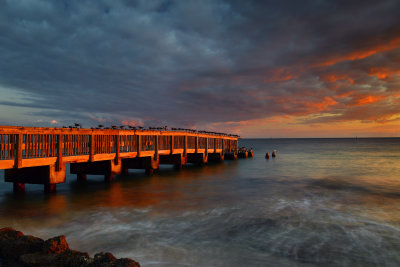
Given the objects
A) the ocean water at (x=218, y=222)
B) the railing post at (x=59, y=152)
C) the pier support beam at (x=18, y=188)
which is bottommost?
the ocean water at (x=218, y=222)

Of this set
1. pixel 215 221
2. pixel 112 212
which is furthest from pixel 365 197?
pixel 112 212

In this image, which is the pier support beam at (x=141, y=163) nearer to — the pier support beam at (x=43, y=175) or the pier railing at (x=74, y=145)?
the pier railing at (x=74, y=145)

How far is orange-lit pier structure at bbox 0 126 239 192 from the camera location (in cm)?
2031

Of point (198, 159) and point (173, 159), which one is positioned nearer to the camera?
point (173, 159)

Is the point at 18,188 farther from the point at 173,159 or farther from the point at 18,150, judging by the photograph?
the point at 173,159

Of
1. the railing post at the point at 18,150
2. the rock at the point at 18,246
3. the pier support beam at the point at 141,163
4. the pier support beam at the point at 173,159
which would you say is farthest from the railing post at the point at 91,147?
the pier support beam at the point at 173,159

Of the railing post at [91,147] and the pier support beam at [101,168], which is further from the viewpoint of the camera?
the pier support beam at [101,168]

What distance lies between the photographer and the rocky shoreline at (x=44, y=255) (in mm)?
8883

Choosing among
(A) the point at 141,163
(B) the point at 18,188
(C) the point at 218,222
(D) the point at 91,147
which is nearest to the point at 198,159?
(A) the point at 141,163

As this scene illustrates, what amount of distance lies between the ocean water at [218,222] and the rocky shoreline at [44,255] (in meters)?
3.24

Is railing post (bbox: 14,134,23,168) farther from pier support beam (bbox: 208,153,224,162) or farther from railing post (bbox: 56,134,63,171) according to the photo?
pier support beam (bbox: 208,153,224,162)

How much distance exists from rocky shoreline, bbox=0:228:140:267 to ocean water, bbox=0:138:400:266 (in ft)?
10.6

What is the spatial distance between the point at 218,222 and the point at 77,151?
1535 centimetres

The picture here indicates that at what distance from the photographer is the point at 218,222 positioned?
57.5 feet
